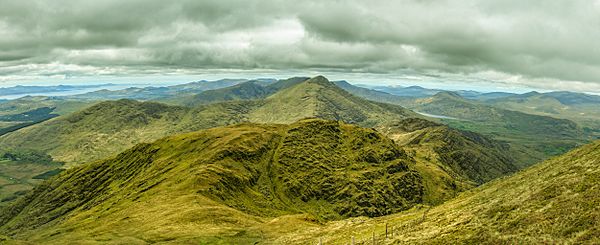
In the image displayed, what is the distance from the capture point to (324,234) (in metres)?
100

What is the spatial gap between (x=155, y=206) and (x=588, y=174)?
15718cm

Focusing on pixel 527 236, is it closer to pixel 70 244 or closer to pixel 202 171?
pixel 70 244

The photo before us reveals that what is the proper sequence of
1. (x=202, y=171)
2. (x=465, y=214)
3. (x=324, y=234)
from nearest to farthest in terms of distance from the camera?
(x=465, y=214), (x=324, y=234), (x=202, y=171)

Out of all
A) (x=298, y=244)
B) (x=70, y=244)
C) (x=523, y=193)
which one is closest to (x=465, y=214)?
(x=523, y=193)

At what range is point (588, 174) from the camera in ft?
175

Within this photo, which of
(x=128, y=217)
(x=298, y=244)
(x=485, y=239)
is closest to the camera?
(x=485, y=239)

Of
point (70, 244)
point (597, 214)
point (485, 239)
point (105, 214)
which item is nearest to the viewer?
point (597, 214)

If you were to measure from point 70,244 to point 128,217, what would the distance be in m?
34.7

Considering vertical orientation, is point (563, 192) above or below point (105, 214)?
above

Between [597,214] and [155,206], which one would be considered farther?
[155,206]

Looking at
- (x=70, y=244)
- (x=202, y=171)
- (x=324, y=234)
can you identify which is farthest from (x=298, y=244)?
(x=202, y=171)

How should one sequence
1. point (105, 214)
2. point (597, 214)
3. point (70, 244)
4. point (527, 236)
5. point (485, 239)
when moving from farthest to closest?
1. point (105, 214)
2. point (70, 244)
3. point (485, 239)
4. point (527, 236)
5. point (597, 214)

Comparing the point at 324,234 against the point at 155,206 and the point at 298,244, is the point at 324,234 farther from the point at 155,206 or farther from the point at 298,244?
the point at 155,206

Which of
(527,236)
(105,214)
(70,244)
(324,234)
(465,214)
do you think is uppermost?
(527,236)
